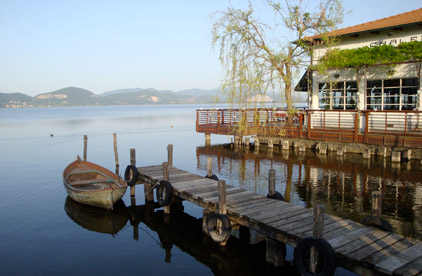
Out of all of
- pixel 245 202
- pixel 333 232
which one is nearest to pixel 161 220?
pixel 245 202

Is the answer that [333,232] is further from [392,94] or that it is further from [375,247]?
[392,94]

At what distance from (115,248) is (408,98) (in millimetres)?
18357

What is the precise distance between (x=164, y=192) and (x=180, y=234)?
174 cm

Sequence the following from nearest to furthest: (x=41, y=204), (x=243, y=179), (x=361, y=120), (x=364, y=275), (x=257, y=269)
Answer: (x=364, y=275) < (x=257, y=269) < (x=41, y=204) < (x=243, y=179) < (x=361, y=120)

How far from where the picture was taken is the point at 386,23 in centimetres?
2177

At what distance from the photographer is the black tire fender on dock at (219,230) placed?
9.02 m

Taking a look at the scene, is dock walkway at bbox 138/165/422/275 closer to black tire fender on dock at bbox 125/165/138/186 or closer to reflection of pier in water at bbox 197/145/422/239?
reflection of pier in water at bbox 197/145/422/239

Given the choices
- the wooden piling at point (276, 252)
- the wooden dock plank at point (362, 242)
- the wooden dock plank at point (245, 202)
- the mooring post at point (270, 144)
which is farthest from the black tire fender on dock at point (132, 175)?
the mooring post at point (270, 144)

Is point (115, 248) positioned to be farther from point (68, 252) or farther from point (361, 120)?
point (361, 120)

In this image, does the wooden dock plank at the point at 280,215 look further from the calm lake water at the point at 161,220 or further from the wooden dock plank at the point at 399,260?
the wooden dock plank at the point at 399,260

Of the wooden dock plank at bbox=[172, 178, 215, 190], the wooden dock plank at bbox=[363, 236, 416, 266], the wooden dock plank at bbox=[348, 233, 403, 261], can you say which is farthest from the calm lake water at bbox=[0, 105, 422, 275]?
the wooden dock plank at bbox=[363, 236, 416, 266]

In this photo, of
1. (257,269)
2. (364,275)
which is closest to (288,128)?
(257,269)

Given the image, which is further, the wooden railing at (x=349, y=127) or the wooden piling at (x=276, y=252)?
the wooden railing at (x=349, y=127)

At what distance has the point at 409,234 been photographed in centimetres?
948
